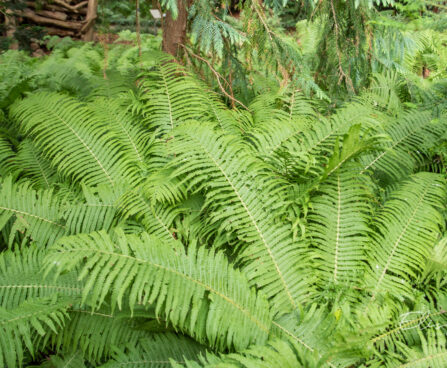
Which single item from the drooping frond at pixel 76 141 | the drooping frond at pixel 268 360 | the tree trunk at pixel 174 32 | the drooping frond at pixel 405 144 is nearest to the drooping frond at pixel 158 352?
the drooping frond at pixel 268 360

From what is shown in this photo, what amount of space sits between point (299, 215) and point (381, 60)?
1897mm

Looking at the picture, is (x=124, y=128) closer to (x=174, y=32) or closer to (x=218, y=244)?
(x=174, y=32)

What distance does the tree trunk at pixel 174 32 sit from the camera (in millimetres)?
2795

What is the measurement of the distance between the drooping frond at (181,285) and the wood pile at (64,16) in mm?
7162

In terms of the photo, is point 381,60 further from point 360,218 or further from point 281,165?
point 360,218

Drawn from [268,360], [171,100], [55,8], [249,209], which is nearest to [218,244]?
[249,209]

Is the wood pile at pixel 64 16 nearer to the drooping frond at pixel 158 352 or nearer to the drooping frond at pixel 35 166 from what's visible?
the drooping frond at pixel 35 166

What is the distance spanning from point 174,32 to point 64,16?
6.41 meters

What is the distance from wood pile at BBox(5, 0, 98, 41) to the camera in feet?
23.6

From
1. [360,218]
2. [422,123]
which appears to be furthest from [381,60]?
[360,218]

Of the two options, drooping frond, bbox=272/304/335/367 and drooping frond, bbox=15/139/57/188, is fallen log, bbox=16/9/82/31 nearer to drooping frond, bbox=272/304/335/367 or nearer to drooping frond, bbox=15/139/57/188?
drooping frond, bbox=15/139/57/188

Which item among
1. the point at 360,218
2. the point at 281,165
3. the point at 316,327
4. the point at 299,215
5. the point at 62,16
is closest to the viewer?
the point at 316,327

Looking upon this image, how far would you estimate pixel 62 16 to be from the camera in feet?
25.2

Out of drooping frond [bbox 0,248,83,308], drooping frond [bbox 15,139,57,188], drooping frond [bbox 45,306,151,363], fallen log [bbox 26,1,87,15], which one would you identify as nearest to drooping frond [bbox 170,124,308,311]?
drooping frond [bbox 45,306,151,363]
